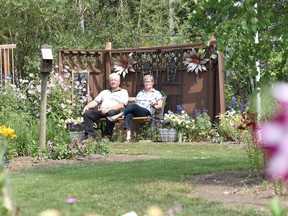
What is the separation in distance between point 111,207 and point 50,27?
10534 millimetres

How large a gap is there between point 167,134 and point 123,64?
2.27 metres

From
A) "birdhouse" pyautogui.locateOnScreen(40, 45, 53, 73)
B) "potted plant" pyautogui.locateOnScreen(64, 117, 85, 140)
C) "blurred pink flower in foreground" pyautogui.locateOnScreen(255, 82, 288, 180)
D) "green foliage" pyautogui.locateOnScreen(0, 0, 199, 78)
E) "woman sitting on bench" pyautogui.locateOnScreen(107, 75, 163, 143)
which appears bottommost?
"potted plant" pyautogui.locateOnScreen(64, 117, 85, 140)

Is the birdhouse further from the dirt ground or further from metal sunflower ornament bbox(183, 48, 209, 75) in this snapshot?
metal sunflower ornament bbox(183, 48, 209, 75)

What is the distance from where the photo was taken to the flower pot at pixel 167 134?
10281mm

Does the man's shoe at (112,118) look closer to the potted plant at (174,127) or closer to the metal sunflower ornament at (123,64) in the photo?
the potted plant at (174,127)

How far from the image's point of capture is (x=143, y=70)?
39.0ft

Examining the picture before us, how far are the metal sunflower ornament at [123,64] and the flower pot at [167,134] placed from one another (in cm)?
200

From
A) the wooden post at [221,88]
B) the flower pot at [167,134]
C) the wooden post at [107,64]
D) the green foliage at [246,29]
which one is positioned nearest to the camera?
the green foliage at [246,29]

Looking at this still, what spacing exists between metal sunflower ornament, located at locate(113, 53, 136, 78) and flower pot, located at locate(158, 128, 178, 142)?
6.57 feet

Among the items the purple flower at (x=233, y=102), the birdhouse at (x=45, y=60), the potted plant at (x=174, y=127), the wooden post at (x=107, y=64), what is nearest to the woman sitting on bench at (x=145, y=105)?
the potted plant at (x=174, y=127)

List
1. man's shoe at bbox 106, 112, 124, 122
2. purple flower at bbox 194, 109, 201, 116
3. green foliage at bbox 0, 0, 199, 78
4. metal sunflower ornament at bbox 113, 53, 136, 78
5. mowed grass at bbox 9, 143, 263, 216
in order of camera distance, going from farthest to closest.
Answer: green foliage at bbox 0, 0, 199, 78 → metal sunflower ornament at bbox 113, 53, 136, 78 → purple flower at bbox 194, 109, 201, 116 → man's shoe at bbox 106, 112, 124, 122 → mowed grass at bbox 9, 143, 263, 216

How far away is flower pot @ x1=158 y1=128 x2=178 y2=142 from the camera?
10.3 metres

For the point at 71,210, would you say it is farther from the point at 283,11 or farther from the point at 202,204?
the point at 283,11

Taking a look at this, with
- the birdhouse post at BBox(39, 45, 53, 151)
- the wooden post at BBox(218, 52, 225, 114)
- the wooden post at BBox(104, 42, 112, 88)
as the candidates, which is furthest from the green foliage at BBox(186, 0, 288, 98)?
the wooden post at BBox(104, 42, 112, 88)
